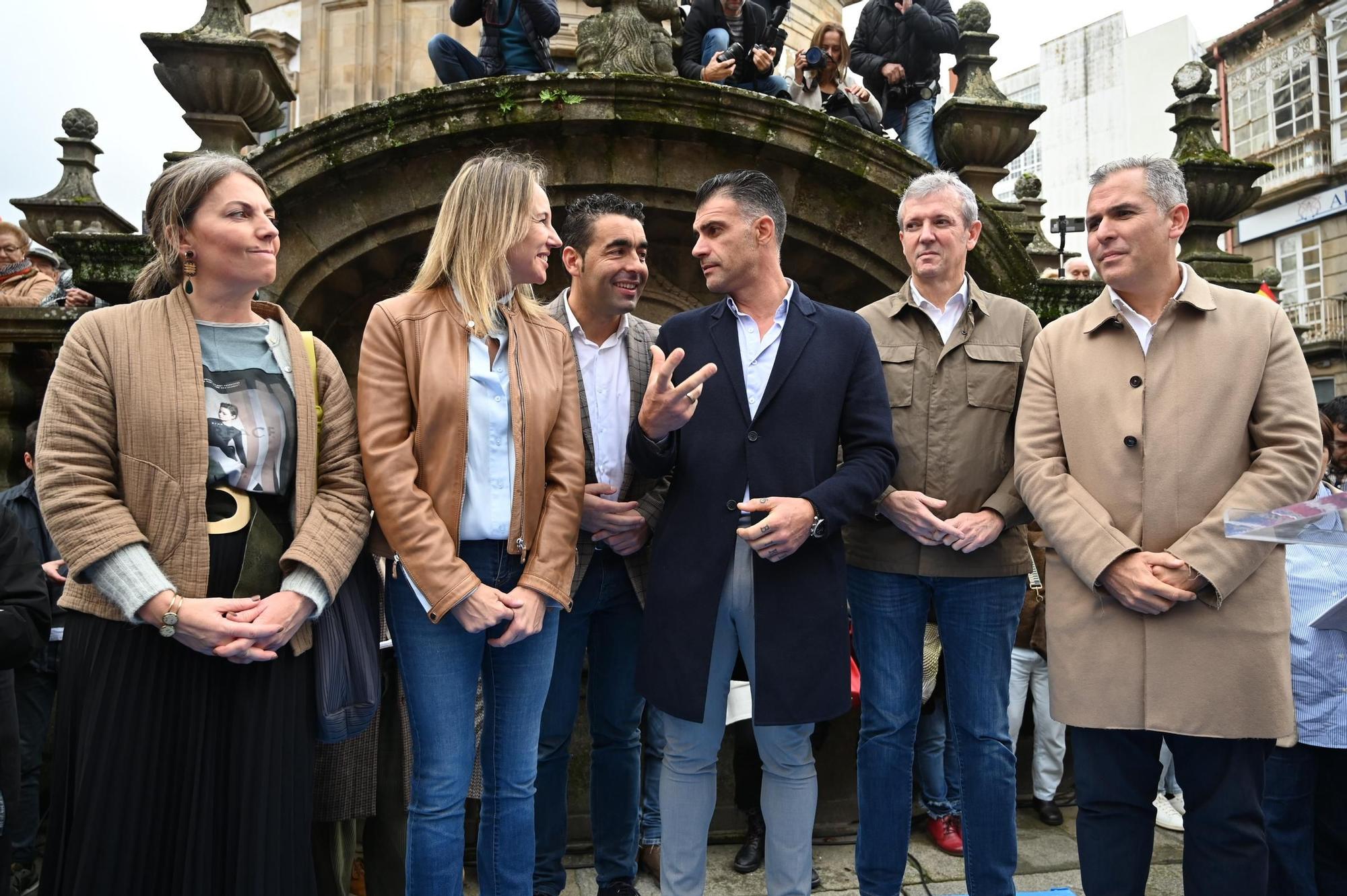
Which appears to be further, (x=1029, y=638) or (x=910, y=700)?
(x=1029, y=638)

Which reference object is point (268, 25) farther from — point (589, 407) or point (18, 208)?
point (589, 407)

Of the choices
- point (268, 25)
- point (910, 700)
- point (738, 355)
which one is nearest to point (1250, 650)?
point (910, 700)

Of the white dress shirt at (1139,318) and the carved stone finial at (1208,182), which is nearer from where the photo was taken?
the white dress shirt at (1139,318)

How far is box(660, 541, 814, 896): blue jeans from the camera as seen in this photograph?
296 centimetres

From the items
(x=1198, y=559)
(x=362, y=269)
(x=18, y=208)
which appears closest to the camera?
(x=1198, y=559)

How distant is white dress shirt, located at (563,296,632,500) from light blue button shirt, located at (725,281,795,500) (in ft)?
1.62

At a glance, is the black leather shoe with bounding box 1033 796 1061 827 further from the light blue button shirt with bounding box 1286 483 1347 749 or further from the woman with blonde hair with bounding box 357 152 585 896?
the woman with blonde hair with bounding box 357 152 585 896

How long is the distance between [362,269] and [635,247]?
317 cm

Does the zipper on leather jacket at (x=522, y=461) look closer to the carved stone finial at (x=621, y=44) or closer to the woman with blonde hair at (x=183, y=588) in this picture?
the woman with blonde hair at (x=183, y=588)

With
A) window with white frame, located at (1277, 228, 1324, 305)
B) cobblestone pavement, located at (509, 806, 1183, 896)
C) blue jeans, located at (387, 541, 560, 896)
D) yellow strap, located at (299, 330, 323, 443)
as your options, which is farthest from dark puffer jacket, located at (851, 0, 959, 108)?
window with white frame, located at (1277, 228, 1324, 305)

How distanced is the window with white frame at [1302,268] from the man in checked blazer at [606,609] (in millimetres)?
25836

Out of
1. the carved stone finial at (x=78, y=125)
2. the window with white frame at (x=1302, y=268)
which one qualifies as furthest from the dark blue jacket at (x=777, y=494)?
the window with white frame at (x=1302, y=268)

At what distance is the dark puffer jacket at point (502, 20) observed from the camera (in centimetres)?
631

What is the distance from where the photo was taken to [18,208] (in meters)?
10.5
